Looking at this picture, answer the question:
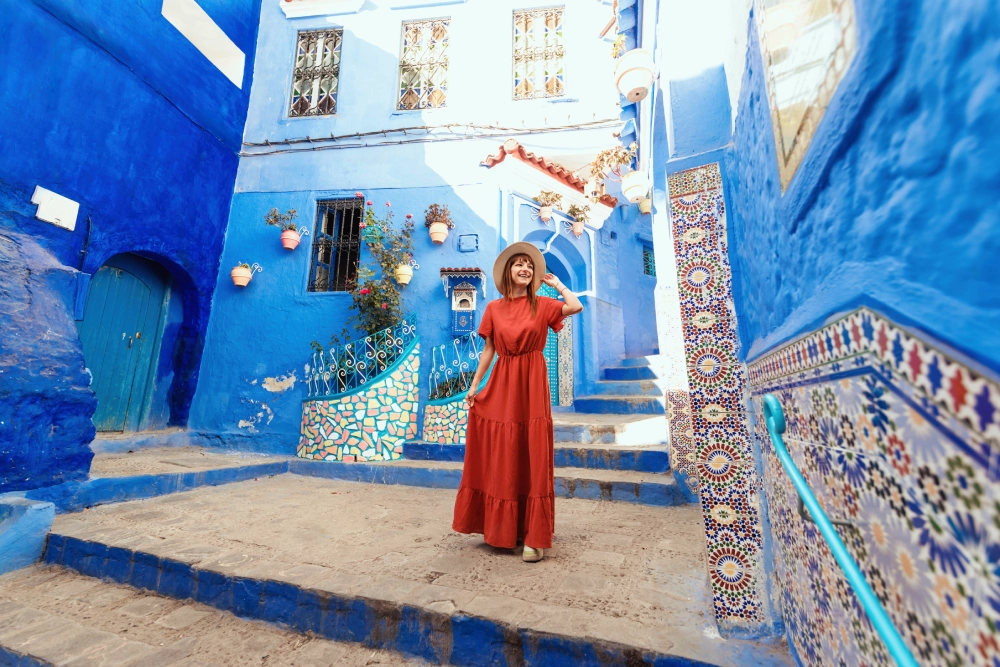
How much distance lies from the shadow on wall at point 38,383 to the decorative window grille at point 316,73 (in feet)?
16.7

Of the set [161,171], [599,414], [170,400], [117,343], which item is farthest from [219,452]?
[599,414]

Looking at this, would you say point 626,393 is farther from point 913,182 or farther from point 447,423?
point 913,182

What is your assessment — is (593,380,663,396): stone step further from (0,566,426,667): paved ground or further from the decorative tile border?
(0,566,426,667): paved ground

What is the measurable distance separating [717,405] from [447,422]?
398cm

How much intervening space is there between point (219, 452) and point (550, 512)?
5.69m

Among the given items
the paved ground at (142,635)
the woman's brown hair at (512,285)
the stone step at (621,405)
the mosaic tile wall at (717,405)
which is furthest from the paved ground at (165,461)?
the mosaic tile wall at (717,405)

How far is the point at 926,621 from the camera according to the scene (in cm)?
67

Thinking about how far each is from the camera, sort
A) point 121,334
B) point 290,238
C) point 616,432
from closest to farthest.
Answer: point 616,432 < point 121,334 < point 290,238

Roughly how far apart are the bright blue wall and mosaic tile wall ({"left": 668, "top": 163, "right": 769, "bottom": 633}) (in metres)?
0.77

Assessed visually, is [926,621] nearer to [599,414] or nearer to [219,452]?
[599,414]

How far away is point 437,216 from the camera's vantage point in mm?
6453

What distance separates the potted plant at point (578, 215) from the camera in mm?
7395

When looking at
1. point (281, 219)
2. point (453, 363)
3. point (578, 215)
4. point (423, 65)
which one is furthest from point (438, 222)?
point (423, 65)

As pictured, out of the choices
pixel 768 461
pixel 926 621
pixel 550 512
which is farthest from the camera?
pixel 550 512
